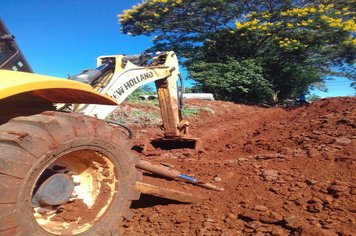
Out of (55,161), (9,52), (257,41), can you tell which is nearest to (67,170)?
(55,161)

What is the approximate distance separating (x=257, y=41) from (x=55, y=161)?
16.7 meters

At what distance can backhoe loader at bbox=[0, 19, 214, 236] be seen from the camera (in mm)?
1366

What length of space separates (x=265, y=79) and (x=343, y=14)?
599 cm

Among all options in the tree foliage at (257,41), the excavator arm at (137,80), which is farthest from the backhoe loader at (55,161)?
the tree foliage at (257,41)

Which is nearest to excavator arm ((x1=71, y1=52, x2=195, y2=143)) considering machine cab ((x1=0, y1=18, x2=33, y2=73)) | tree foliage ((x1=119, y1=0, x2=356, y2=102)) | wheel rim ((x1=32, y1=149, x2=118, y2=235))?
machine cab ((x1=0, y1=18, x2=33, y2=73))

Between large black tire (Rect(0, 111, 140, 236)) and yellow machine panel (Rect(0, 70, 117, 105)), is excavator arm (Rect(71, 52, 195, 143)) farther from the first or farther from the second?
large black tire (Rect(0, 111, 140, 236))

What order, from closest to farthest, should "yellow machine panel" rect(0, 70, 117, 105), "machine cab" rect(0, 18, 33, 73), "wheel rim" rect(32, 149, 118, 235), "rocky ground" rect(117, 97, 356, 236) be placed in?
"yellow machine panel" rect(0, 70, 117, 105) < "wheel rim" rect(32, 149, 118, 235) < "rocky ground" rect(117, 97, 356, 236) < "machine cab" rect(0, 18, 33, 73)

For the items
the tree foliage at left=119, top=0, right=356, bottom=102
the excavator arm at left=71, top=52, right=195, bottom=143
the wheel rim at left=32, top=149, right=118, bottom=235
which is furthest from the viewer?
the tree foliage at left=119, top=0, right=356, bottom=102

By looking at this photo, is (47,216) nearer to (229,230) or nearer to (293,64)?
(229,230)

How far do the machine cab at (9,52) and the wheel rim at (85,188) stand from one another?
3.75 ft

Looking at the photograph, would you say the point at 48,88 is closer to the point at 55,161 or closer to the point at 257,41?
the point at 55,161

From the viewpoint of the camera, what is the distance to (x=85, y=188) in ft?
6.54

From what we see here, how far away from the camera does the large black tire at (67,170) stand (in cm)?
135

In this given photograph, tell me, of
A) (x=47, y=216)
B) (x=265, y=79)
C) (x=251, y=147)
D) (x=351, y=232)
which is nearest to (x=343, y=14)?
(x=265, y=79)
